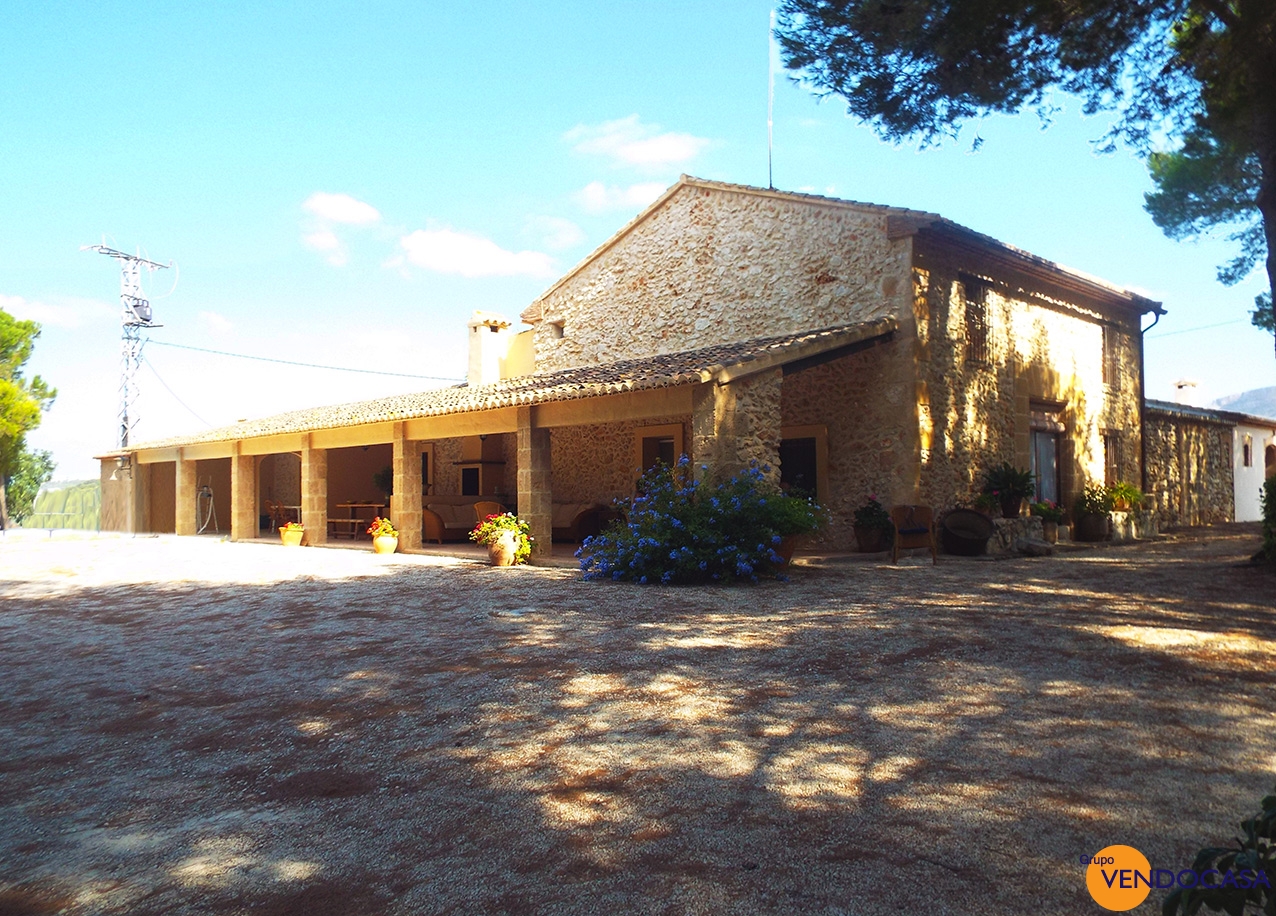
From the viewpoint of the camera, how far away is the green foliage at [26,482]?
34000 millimetres

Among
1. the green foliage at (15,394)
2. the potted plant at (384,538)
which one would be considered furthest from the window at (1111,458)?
the green foliage at (15,394)

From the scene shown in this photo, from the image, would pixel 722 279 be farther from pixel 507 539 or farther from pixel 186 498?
pixel 186 498

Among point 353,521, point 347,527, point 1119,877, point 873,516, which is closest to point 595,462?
point 353,521

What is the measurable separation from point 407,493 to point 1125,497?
465 inches

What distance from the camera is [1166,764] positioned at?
3.11 meters

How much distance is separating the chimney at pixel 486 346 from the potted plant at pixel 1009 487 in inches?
411

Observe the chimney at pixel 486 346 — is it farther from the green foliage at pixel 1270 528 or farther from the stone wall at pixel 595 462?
the green foliage at pixel 1270 528

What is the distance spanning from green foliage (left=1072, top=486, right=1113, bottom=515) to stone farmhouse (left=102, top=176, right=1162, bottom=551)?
7.8 inches

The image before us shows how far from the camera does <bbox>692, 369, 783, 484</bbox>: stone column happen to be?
30.0 ft

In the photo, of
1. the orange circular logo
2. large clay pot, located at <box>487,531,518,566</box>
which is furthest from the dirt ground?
large clay pot, located at <box>487,531,518,566</box>

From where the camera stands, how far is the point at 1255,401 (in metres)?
136

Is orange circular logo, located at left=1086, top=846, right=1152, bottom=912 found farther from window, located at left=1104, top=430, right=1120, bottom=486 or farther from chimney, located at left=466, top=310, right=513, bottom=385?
chimney, located at left=466, top=310, right=513, bottom=385

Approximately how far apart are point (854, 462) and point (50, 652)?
356 inches

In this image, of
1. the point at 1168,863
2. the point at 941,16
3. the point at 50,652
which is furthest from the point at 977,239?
the point at 50,652
